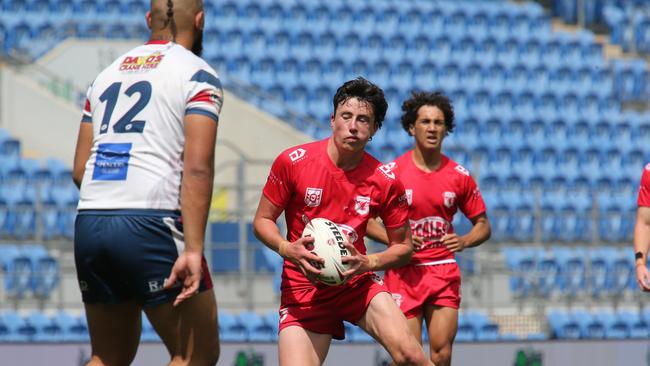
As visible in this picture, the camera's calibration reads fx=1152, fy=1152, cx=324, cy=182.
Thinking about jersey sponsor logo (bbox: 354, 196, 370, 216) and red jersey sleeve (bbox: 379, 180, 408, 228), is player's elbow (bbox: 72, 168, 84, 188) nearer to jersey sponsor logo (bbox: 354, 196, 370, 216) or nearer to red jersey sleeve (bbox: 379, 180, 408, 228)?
jersey sponsor logo (bbox: 354, 196, 370, 216)

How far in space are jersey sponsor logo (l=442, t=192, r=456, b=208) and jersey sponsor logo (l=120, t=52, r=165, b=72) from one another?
11.9 feet

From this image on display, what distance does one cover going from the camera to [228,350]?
10.5 m

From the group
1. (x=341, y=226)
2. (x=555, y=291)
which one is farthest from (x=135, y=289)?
(x=555, y=291)

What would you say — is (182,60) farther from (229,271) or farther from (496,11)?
(496,11)

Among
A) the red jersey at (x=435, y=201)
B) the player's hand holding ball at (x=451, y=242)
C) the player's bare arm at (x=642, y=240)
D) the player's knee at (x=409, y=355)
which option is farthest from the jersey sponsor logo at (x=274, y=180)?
the player's bare arm at (x=642, y=240)

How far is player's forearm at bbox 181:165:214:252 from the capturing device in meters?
4.89

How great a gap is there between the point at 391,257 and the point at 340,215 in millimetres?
367

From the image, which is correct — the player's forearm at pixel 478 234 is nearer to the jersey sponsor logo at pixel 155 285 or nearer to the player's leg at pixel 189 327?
the player's leg at pixel 189 327

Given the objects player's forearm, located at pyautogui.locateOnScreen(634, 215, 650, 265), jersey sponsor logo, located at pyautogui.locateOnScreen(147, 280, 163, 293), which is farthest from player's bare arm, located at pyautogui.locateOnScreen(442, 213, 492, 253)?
jersey sponsor logo, located at pyautogui.locateOnScreen(147, 280, 163, 293)

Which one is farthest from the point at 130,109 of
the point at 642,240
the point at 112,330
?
the point at 642,240

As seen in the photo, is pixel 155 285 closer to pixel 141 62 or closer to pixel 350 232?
pixel 141 62

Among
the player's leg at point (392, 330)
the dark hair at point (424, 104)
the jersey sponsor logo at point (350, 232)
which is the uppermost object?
the dark hair at point (424, 104)

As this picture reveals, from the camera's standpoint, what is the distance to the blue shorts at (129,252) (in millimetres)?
4902

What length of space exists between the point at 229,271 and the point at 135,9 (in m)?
8.31
